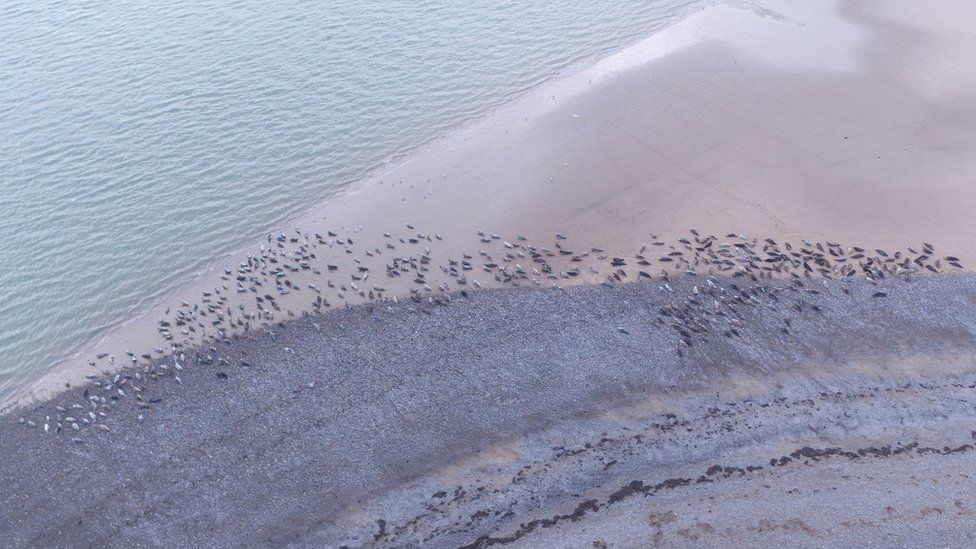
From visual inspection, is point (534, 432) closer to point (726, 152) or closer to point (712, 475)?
point (712, 475)

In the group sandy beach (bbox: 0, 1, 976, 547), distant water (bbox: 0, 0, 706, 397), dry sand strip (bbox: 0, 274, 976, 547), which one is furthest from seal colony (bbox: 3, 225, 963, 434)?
distant water (bbox: 0, 0, 706, 397)

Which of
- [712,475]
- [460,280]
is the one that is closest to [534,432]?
[712,475]

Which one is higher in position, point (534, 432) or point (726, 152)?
point (726, 152)

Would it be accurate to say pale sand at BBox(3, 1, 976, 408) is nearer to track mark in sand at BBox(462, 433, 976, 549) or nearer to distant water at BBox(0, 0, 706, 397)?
distant water at BBox(0, 0, 706, 397)

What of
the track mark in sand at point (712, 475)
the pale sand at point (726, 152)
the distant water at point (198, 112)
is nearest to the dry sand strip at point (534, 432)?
the track mark in sand at point (712, 475)

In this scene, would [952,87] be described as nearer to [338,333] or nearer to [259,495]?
[338,333]

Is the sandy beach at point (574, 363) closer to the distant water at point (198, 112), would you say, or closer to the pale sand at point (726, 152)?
the pale sand at point (726, 152)

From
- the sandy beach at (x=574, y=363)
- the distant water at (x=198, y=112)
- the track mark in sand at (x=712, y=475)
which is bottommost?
the track mark in sand at (x=712, y=475)
